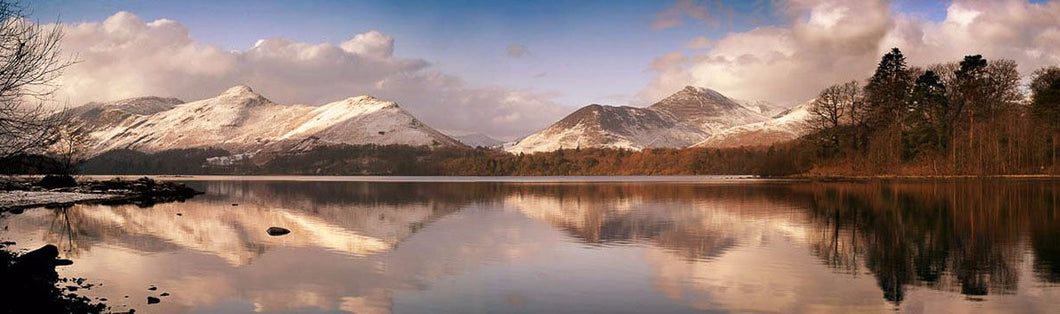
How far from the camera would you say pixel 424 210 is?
54656 mm

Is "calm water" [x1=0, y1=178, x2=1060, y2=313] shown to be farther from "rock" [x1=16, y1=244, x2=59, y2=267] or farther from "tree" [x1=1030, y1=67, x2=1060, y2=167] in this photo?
"tree" [x1=1030, y1=67, x2=1060, y2=167]

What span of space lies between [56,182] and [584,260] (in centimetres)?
7908

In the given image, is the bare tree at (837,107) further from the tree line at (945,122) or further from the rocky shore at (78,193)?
the rocky shore at (78,193)

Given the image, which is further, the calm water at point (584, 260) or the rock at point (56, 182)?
the rock at point (56, 182)

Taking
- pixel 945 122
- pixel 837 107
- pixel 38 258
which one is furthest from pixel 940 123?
pixel 38 258

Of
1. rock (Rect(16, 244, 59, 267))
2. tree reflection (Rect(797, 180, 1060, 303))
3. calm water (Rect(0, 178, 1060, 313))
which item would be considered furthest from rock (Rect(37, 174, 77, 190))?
tree reflection (Rect(797, 180, 1060, 303))

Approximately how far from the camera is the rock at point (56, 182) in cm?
7875

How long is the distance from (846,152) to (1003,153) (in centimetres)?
2296

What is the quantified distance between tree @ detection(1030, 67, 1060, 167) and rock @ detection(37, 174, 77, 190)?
404ft

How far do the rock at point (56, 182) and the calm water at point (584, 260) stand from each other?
37332 mm

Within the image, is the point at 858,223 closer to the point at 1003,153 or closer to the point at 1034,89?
the point at 1003,153

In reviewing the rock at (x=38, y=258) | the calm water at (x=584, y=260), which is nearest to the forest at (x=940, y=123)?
the calm water at (x=584, y=260)

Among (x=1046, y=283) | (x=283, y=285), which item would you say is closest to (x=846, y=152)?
(x=1046, y=283)

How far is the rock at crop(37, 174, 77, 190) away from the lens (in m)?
78.8
